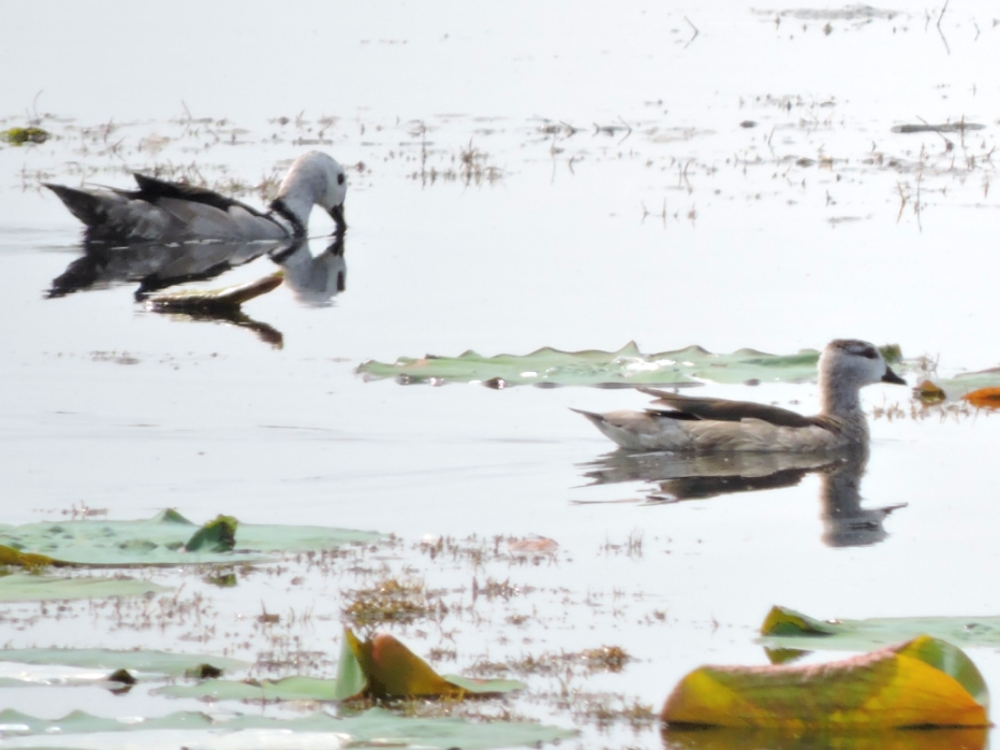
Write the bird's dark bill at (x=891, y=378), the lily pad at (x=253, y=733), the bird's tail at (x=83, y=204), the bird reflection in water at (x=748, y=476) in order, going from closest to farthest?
the lily pad at (x=253, y=733), the bird reflection in water at (x=748, y=476), the bird's dark bill at (x=891, y=378), the bird's tail at (x=83, y=204)

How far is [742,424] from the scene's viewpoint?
10.5m

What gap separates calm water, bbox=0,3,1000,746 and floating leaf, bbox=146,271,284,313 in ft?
0.70

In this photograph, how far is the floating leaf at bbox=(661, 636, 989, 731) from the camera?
5.73 m

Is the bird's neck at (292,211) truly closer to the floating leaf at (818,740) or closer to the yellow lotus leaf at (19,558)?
the yellow lotus leaf at (19,558)

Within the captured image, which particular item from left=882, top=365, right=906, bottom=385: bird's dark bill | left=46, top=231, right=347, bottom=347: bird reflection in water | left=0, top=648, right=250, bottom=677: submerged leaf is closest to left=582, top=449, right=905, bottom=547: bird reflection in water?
left=882, top=365, right=906, bottom=385: bird's dark bill

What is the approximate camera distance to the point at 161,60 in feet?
107

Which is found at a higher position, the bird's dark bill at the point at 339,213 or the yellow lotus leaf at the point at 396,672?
the bird's dark bill at the point at 339,213

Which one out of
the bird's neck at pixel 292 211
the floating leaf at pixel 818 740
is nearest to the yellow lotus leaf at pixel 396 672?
the floating leaf at pixel 818 740

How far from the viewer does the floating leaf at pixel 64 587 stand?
6941 mm

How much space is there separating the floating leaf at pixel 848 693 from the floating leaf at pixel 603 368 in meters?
5.60

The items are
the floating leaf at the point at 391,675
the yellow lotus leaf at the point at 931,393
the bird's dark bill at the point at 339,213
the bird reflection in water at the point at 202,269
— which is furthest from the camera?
the bird's dark bill at the point at 339,213

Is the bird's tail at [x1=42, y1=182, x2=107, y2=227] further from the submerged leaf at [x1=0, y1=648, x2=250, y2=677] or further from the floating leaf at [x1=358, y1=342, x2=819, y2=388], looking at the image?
the submerged leaf at [x1=0, y1=648, x2=250, y2=677]

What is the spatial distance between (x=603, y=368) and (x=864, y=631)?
502 cm

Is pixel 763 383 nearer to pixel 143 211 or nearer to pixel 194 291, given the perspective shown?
pixel 194 291
